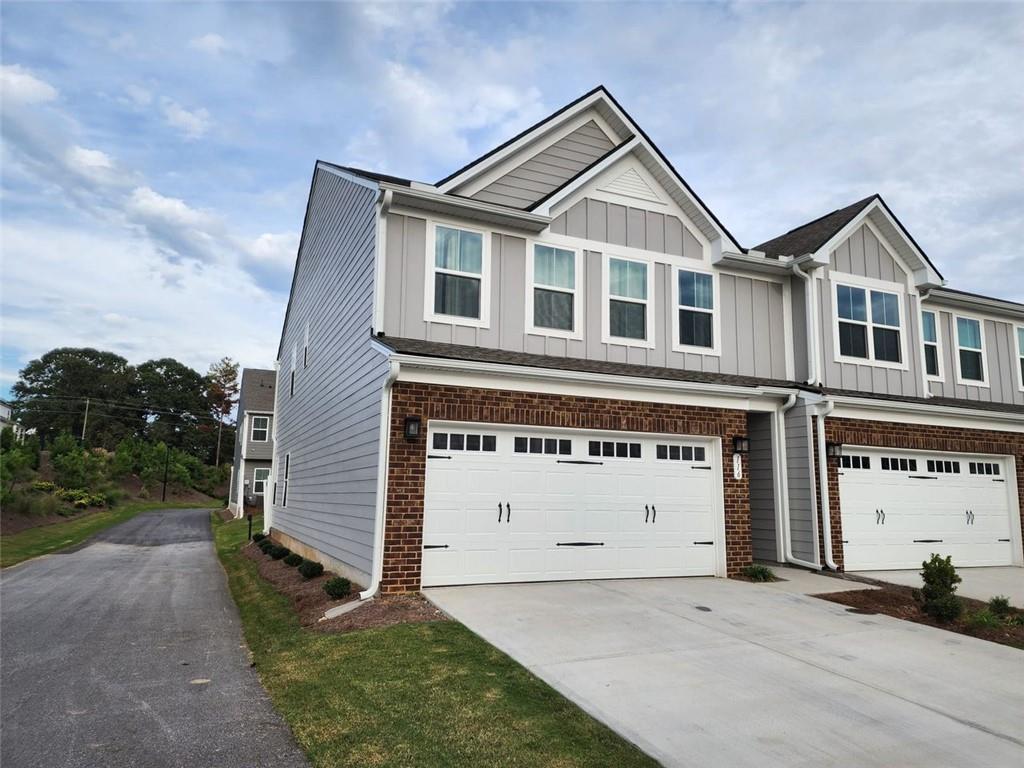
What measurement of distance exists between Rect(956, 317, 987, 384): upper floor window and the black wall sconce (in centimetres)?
1324

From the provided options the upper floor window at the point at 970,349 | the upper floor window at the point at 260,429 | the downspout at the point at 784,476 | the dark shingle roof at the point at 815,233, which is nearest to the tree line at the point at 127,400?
the upper floor window at the point at 260,429

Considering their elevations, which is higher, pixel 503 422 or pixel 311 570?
pixel 503 422

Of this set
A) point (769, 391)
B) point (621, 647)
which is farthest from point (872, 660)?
point (769, 391)

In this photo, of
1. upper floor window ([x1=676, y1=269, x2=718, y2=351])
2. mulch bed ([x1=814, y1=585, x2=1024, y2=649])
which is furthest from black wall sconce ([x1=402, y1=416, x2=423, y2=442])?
mulch bed ([x1=814, y1=585, x2=1024, y2=649])

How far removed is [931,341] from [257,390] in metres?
33.4

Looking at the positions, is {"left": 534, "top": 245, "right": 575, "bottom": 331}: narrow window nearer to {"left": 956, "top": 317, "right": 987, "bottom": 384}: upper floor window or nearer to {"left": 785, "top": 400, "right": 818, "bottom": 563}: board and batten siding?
{"left": 785, "top": 400, "right": 818, "bottom": 563}: board and batten siding

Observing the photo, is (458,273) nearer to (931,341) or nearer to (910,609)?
(910,609)

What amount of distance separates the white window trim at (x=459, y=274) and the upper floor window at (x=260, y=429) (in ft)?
92.9

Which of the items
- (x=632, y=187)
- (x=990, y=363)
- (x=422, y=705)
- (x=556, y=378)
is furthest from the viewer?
(x=990, y=363)

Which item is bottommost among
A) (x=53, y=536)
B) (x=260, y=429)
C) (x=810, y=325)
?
(x=53, y=536)

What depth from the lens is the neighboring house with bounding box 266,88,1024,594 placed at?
9.18 metres

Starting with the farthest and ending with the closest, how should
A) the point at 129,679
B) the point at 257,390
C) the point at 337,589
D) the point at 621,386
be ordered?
1. the point at 257,390
2. the point at 621,386
3. the point at 337,589
4. the point at 129,679

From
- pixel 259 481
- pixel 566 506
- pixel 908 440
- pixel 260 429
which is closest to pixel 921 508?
pixel 908 440

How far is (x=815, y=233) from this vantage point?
13.8m
